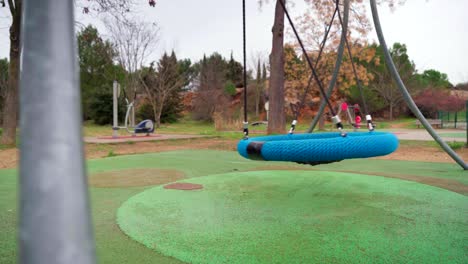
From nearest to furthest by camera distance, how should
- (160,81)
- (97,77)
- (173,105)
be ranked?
(160,81)
(173,105)
(97,77)

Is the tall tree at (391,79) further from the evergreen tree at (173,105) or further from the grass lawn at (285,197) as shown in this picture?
the grass lawn at (285,197)

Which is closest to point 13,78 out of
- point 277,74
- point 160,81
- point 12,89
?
point 12,89

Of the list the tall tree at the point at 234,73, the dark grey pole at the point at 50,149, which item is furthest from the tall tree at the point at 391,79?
the dark grey pole at the point at 50,149

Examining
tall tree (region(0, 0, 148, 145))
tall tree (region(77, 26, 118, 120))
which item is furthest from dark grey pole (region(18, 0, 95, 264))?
tall tree (region(77, 26, 118, 120))

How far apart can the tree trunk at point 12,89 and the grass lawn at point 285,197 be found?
4071mm

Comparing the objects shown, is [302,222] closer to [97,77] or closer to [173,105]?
[173,105]

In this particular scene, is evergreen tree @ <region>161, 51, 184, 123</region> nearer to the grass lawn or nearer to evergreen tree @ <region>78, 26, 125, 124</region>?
evergreen tree @ <region>78, 26, 125, 124</region>

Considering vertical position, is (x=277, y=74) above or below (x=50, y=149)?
above

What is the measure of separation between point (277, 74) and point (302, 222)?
7.43 m

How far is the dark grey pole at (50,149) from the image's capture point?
13.4 inches

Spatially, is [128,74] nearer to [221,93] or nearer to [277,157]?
[221,93]

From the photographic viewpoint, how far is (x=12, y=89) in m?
8.41

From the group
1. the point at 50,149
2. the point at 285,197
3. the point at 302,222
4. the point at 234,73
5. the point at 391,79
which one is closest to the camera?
Answer: the point at 50,149

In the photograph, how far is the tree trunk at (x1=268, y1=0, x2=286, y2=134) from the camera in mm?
9438
